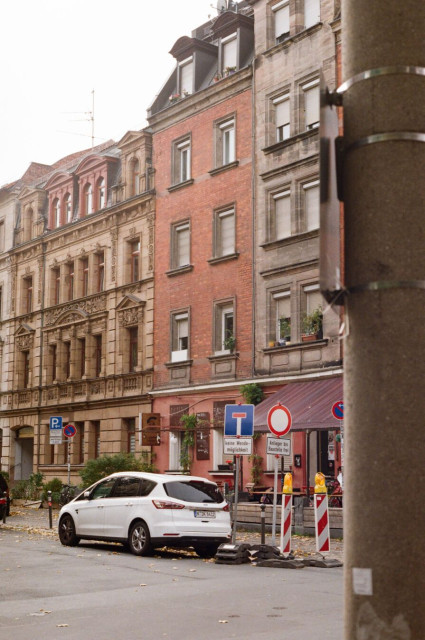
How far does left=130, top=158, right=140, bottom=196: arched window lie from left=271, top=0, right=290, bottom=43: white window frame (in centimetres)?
944

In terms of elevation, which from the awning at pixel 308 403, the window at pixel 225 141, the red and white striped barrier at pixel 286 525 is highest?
the window at pixel 225 141

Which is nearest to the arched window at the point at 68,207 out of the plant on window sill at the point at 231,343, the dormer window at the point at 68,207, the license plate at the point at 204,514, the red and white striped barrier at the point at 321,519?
the dormer window at the point at 68,207

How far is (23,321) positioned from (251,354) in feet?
61.9

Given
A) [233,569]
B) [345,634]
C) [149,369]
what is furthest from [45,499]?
[345,634]

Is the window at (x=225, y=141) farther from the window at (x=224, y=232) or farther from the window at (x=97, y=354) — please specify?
the window at (x=97, y=354)

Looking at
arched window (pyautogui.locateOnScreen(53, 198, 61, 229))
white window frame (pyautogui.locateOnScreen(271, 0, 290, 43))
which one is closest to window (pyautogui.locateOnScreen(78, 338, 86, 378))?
arched window (pyautogui.locateOnScreen(53, 198, 61, 229))

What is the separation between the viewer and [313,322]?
29.2 m

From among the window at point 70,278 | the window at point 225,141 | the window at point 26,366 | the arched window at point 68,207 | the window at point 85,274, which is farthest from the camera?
the window at point 26,366

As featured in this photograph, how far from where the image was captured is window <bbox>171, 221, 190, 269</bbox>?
36000 mm

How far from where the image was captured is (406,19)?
9.71 feet

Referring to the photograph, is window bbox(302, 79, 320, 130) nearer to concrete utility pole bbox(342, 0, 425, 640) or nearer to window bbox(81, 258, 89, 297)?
window bbox(81, 258, 89, 297)

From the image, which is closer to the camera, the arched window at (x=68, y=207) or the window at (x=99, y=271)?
the window at (x=99, y=271)

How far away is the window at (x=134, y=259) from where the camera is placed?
39.1m

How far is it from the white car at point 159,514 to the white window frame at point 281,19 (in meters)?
18.7
